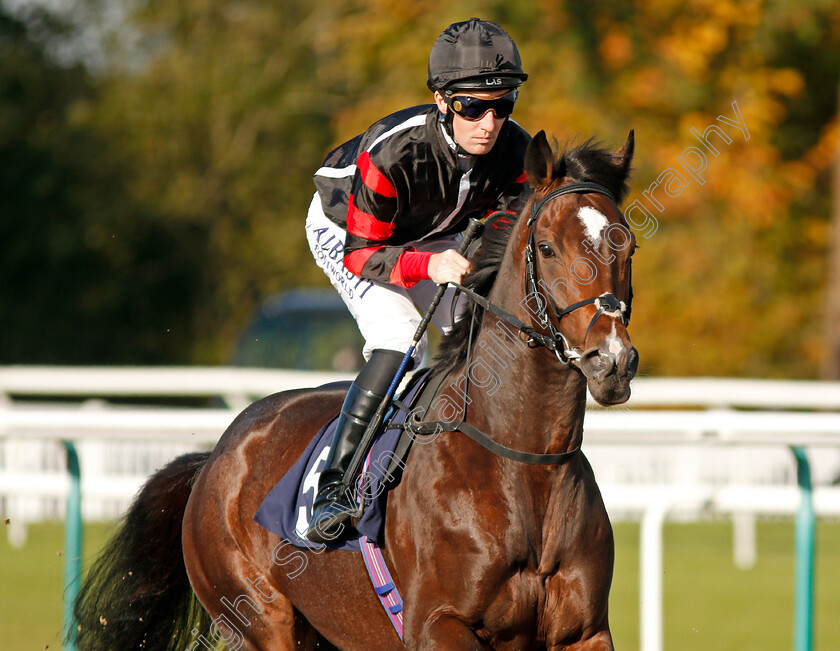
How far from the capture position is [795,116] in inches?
568

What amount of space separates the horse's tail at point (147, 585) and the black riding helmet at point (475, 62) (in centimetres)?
186

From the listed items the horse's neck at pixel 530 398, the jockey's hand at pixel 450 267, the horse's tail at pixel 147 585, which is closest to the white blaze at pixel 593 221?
the horse's neck at pixel 530 398

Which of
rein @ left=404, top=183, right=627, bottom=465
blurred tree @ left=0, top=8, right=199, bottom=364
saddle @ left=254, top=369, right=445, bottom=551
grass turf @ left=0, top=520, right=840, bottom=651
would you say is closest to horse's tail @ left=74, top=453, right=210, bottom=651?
grass turf @ left=0, top=520, right=840, bottom=651

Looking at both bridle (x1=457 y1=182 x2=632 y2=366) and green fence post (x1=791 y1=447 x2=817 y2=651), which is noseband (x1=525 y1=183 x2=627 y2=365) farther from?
green fence post (x1=791 y1=447 x2=817 y2=651)

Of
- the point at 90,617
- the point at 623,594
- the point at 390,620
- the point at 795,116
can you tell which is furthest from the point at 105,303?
the point at 390,620

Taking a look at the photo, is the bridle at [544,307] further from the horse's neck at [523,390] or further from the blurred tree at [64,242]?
the blurred tree at [64,242]

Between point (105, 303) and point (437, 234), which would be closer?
point (437, 234)

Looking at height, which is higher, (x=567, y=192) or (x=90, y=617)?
(x=567, y=192)

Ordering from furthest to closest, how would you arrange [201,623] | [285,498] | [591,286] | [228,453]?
[201,623] → [228,453] → [285,498] → [591,286]

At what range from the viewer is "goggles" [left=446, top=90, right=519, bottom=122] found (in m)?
3.60

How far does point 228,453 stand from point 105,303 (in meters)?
16.1

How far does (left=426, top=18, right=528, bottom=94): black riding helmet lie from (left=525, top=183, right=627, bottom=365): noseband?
52cm

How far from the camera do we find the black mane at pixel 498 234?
327cm

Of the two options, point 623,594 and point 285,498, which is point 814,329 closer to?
point 623,594
